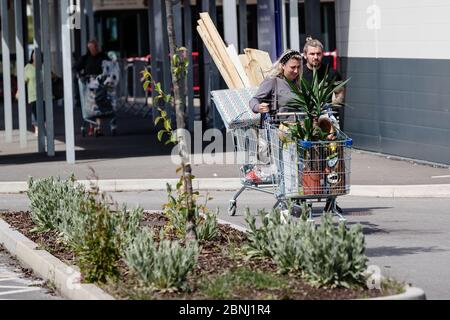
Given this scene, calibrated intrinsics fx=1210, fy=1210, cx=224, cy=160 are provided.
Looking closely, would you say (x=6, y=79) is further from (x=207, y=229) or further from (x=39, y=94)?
(x=207, y=229)

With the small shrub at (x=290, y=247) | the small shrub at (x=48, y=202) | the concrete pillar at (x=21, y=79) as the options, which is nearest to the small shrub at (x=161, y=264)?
the small shrub at (x=290, y=247)

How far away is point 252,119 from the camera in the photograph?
42.0ft

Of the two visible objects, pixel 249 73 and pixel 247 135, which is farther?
pixel 249 73

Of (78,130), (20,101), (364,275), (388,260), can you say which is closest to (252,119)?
(388,260)

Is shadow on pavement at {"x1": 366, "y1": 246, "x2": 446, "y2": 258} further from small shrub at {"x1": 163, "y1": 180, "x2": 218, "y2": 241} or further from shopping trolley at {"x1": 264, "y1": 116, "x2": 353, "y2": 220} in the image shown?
small shrub at {"x1": 163, "y1": 180, "x2": 218, "y2": 241}

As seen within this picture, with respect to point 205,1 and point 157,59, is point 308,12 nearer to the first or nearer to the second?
point 205,1

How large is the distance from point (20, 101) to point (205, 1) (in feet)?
13.9

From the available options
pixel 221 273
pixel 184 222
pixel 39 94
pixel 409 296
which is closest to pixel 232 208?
pixel 184 222

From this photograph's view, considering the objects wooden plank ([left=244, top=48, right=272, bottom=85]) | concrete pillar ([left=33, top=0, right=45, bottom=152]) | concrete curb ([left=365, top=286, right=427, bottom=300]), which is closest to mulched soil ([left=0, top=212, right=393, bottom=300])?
concrete curb ([left=365, top=286, right=427, bottom=300])

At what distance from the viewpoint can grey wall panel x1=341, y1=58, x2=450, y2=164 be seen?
17.8m

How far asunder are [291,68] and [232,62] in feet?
7.07

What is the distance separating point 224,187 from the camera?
16828 mm
